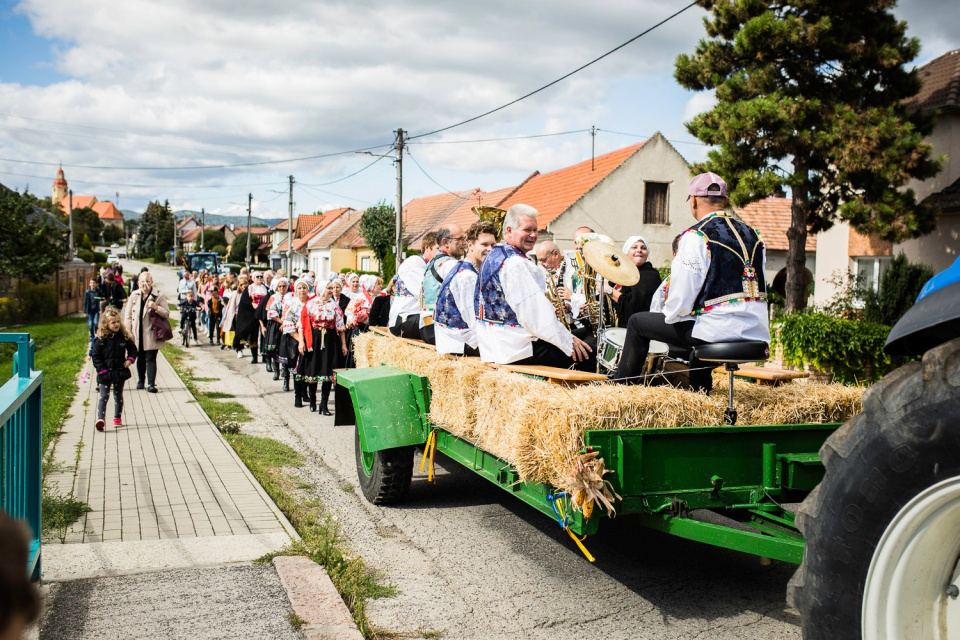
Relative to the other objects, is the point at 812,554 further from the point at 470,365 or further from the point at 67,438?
the point at 67,438

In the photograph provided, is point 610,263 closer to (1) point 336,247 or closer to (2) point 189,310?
(2) point 189,310

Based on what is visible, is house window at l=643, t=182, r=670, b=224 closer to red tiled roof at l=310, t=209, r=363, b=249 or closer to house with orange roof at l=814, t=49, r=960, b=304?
house with orange roof at l=814, t=49, r=960, b=304

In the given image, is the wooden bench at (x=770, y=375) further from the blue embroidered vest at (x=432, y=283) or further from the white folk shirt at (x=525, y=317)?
the blue embroidered vest at (x=432, y=283)

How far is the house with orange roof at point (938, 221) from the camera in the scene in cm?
1781

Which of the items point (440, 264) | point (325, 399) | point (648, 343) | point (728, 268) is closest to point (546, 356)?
point (648, 343)

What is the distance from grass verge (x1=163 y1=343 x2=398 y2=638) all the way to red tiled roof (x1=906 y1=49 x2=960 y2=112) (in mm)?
15195

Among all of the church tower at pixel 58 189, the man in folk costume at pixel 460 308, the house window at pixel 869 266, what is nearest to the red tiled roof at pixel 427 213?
the house window at pixel 869 266

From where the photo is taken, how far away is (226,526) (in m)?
5.65

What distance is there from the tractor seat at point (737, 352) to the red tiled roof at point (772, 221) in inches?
1147

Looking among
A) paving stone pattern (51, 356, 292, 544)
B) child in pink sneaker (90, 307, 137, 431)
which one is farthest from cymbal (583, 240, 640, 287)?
child in pink sneaker (90, 307, 137, 431)

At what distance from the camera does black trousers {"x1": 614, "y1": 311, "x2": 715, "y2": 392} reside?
4758 mm

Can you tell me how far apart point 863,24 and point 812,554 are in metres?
16.1

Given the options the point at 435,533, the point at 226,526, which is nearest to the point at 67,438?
the point at 226,526

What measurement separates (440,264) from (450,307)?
5.83 ft
